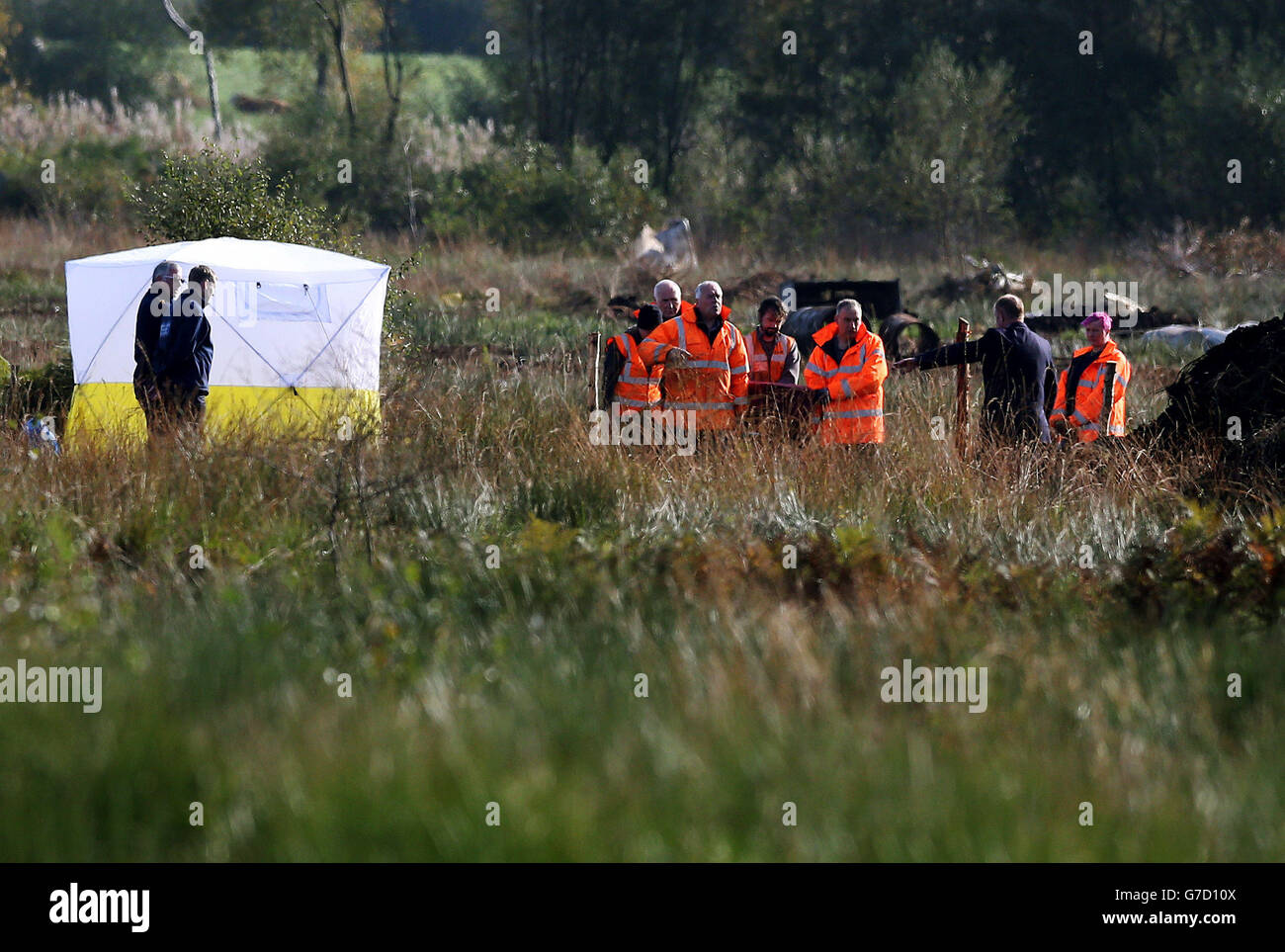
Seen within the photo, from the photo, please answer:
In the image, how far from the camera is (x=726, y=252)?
3612 centimetres

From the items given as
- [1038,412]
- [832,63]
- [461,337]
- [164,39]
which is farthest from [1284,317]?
[164,39]

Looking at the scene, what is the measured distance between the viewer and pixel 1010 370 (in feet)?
38.9

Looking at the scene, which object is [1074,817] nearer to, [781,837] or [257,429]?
[781,837]

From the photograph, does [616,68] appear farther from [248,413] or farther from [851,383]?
[851,383]

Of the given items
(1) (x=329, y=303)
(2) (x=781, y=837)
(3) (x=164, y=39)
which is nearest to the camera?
(2) (x=781, y=837)

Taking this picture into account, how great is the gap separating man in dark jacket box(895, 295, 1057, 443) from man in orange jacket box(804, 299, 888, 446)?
1.48 ft

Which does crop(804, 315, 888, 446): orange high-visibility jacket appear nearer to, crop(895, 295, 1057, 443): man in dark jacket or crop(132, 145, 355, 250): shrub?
crop(895, 295, 1057, 443): man in dark jacket

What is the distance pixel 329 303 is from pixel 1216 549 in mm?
8359

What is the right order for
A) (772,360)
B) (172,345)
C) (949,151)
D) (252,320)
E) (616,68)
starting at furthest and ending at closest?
1. (616,68)
2. (949,151)
3. (252,320)
4. (772,360)
5. (172,345)

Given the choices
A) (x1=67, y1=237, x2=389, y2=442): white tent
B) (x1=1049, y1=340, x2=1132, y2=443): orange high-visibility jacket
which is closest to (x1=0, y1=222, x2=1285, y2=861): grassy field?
(x1=1049, y1=340, x2=1132, y2=443): orange high-visibility jacket
